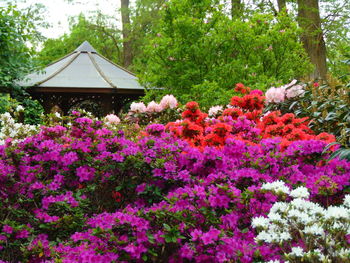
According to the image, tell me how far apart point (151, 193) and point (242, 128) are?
1.13m

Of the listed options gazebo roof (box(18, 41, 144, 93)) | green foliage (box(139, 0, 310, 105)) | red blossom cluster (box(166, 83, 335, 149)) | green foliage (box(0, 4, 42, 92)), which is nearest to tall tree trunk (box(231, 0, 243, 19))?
gazebo roof (box(18, 41, 144, 93))

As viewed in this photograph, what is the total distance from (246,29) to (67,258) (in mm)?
6427

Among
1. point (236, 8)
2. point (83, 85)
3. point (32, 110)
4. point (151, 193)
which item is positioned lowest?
point (32, 110)

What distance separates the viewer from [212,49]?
742 centimetres

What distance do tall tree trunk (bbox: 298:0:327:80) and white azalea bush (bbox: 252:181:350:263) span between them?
32.7ft

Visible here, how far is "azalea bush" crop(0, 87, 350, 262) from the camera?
5.66 feet

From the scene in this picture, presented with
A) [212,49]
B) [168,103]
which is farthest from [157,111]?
[212,49]

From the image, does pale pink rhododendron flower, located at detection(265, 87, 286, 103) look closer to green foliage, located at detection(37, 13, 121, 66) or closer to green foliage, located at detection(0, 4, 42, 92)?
green foliage, located at detection(0, 4, 42, 92)

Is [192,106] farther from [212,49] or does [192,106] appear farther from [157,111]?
[212,49]

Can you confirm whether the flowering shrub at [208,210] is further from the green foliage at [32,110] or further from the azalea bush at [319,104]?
the green foliage at [32,110]

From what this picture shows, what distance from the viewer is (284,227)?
1.64 m

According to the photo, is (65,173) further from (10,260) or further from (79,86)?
(79,86)

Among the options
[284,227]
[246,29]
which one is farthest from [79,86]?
[284,227]

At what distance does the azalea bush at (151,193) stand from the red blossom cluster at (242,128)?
0.02m
